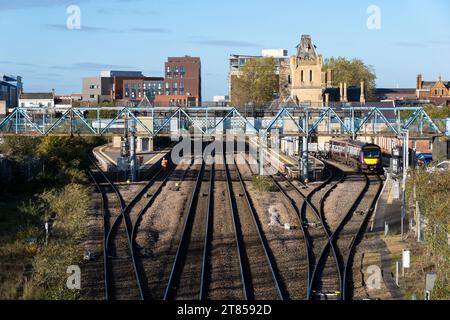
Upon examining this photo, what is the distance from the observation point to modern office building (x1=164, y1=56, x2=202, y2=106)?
382ft

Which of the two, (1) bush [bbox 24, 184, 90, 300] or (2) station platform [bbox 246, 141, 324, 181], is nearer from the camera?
(1) bush [bbox 24, 184, 90, 300]

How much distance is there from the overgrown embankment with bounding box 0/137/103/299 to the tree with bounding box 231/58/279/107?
62003mm

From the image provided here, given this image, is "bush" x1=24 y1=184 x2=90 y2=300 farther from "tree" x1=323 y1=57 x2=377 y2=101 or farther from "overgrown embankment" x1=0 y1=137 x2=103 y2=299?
"tree" x1=323 y1=57 x2=377 y2=101

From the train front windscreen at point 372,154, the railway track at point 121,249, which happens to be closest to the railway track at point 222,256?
the railway track at point 121,249

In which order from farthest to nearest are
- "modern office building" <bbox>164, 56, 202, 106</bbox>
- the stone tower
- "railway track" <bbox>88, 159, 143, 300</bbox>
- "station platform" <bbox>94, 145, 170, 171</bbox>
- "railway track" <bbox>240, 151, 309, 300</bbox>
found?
"modern office building" <bbox>164, 56, 202, 106</bbox>, the stone tower, "station platform" <bbox>94, 145, 170, 171</bbox>, "railway track" <bbox>240, 151, 309, 300</bbox>, "railway track" <bbox>88, 159, 143, 300</bbox>

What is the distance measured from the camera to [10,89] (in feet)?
317

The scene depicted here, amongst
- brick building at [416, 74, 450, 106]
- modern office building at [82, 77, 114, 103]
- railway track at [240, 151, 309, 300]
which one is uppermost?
modern office building at [82, 77, 114, 103]

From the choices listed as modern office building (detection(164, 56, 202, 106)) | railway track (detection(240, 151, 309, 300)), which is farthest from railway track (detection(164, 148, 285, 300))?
modern office building (detection(164, 56, 202, 106))

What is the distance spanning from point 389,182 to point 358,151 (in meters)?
9.58

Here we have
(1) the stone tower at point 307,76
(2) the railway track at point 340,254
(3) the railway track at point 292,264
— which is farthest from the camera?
(1) the stone tower at point 307,76

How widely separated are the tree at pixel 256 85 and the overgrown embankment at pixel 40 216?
62003 mm

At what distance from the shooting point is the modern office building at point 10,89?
295 feet

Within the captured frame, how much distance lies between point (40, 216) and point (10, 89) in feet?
263

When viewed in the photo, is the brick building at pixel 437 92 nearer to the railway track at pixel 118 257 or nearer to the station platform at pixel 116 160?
the station platform at pixel 116 160
